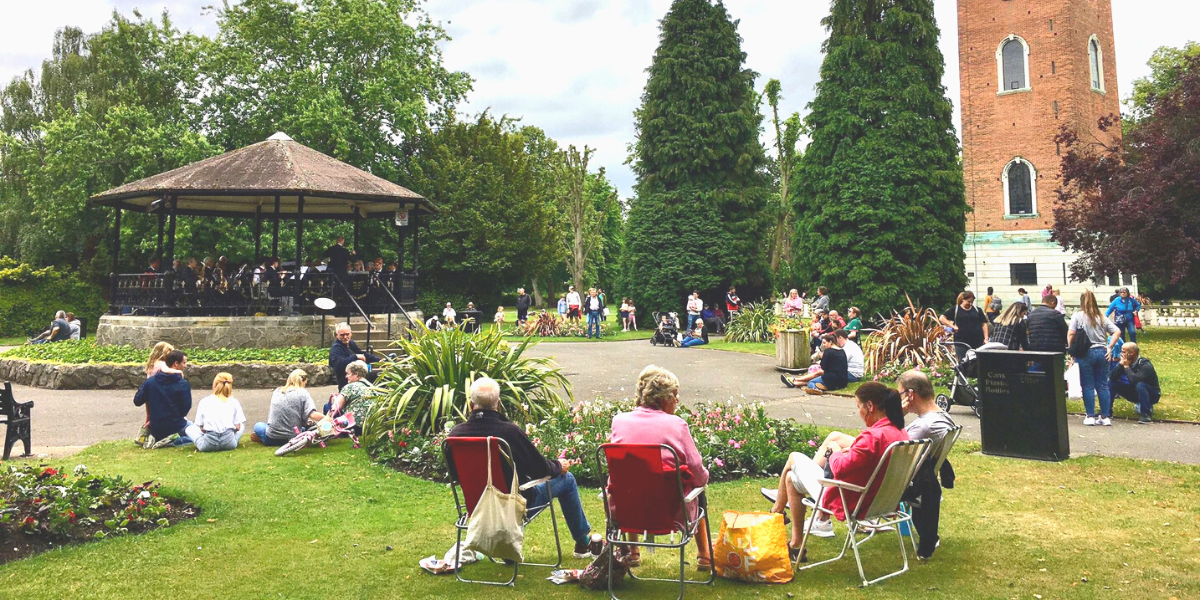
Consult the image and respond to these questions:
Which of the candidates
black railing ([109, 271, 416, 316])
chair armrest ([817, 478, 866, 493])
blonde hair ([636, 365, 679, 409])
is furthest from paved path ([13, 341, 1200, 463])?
blonde hair ([636, 365, 679, 409])

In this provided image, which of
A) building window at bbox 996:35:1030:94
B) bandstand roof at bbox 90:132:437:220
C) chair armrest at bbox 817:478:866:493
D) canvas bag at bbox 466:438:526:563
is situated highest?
building window at bbox 996:35:1030:94

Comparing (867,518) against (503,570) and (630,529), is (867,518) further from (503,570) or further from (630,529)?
(503,570)

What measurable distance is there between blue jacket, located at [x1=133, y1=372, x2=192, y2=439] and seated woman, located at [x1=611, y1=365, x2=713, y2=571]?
21.9 ft

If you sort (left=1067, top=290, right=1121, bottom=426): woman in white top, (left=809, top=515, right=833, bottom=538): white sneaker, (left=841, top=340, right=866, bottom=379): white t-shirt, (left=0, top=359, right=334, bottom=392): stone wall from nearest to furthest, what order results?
(left=809, top=515, right=833, bottom=538): white sneaker → (left=1067, top=290, right=1121, bottom=426): woman in white top → (left=841, top=340, right=866, bottom=379): white t-shirt → (left=0, top=359, right=334, bottom=392): stone wall

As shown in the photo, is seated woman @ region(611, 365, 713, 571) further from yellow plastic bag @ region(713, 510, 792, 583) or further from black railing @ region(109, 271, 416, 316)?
black railing @ region(109, 271, 416, 316)

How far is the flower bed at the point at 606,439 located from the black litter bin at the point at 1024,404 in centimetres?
186

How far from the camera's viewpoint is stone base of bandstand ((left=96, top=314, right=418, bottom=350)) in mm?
17000

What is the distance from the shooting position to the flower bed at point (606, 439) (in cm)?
744

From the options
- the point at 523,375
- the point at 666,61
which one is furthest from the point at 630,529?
the point at 666,61

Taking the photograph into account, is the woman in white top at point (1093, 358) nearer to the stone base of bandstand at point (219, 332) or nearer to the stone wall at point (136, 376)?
the stone wall at point (136, 376)

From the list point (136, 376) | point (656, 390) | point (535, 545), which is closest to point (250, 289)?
point (136, 376)

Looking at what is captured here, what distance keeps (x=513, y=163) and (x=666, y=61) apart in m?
10.3

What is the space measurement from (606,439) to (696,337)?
56.5ft

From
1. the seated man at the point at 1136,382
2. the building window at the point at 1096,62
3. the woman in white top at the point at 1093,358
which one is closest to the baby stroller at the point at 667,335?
the seated man at the point at 1136,382
